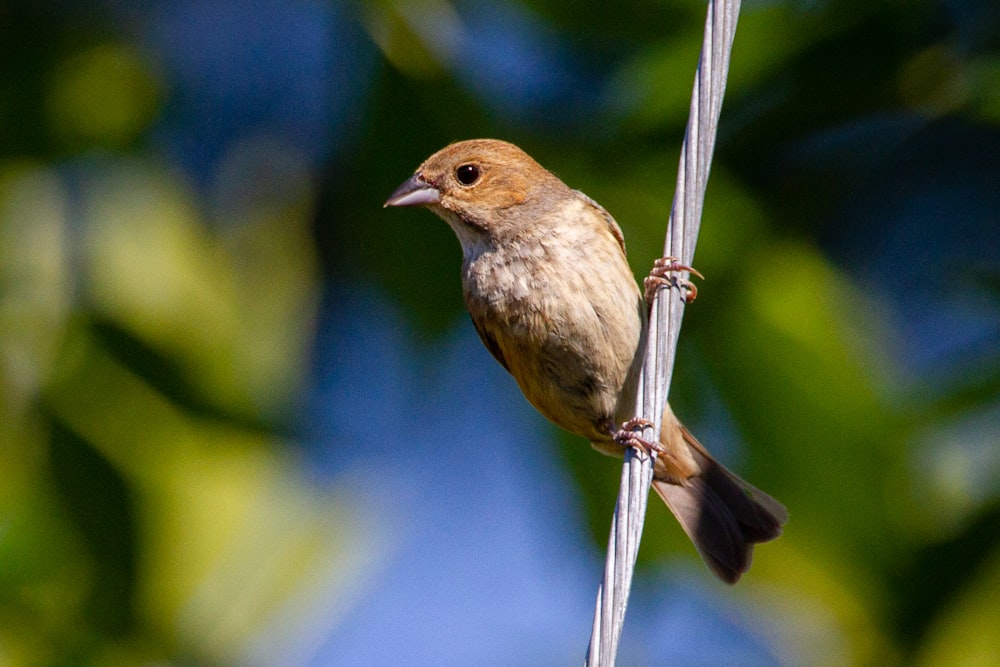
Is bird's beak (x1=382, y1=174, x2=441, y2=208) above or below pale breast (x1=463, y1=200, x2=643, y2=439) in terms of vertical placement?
above

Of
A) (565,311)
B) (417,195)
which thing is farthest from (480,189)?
(565,311)

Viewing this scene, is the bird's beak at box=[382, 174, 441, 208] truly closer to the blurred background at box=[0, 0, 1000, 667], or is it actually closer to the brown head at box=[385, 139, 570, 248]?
the brown head at box=[385, 139, 570, 248]

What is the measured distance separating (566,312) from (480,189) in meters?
0.66

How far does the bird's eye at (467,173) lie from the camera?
4.15m

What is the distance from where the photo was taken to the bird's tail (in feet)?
13.4

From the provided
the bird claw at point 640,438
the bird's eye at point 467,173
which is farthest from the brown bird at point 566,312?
the bird claw at point 640,438

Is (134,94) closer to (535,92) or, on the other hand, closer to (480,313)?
(535,92)

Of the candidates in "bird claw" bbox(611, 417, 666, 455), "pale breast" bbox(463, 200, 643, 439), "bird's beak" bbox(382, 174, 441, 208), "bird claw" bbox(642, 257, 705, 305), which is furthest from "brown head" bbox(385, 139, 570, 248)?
"bird claw" bbox(611, 417, 666, 455)

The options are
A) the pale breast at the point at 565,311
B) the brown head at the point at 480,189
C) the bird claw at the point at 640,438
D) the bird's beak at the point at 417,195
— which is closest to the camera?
the bird claw at the point at 640,438

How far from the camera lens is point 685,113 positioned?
21.1 feet

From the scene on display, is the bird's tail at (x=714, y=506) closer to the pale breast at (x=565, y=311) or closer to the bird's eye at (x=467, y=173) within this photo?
the pale breast at (x=565, y=311)

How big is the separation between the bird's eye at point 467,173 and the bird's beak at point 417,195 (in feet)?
0.28

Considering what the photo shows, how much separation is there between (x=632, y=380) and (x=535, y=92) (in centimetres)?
346

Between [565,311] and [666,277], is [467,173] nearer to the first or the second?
[565,311]
